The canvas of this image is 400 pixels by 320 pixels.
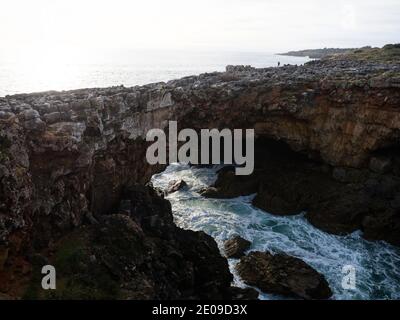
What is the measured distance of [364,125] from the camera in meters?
37.6

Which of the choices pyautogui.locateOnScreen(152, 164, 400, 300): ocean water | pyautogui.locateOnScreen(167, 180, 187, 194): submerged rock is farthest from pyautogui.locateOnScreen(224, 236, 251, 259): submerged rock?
pyautogui.locateOnScreen(167, 180, 187, 194): submerged rock

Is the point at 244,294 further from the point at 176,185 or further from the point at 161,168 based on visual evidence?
the point at 176,185

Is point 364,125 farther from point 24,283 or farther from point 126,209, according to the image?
point 24,283

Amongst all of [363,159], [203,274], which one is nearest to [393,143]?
[363,159]

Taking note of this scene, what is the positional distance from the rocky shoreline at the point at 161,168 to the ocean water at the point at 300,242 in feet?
4.27

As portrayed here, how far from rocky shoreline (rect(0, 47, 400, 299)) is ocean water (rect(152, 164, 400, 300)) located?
1301 millimetres

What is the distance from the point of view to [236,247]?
1265 inches

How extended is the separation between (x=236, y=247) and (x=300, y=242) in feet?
19.0

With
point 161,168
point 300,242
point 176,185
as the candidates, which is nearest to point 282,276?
point 300,242

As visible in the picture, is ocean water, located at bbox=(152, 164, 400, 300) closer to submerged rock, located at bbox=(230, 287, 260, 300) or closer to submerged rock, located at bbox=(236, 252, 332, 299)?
submerged rock, located at bbox=(236, 252, 332, 299)

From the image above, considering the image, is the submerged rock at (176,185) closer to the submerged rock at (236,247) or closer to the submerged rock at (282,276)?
the submerged rock at (236,247)

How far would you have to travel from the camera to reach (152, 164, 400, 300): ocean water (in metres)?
29.3
